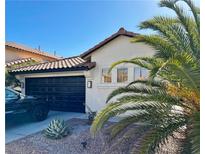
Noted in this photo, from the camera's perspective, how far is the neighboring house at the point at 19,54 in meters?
16.0

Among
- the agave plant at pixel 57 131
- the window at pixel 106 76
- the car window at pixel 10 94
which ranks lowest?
the agave plant at pixel 57 131

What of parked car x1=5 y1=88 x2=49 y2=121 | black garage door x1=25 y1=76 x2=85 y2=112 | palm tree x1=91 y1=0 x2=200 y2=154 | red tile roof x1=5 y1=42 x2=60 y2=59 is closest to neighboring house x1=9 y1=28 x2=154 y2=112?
black garage door x1=25 y1=76 x2=85 y2=112

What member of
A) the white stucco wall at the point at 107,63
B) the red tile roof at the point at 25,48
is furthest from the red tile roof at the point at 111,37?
the red tile roof at the point at 25,48

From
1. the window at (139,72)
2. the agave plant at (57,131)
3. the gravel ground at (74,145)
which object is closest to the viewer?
the gravel ground at (74,145)

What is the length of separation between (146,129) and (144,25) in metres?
2.66

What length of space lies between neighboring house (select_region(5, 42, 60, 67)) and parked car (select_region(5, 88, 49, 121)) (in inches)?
234

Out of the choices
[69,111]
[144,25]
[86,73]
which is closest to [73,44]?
[86,73]

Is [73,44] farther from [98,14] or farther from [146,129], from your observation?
[146,129]

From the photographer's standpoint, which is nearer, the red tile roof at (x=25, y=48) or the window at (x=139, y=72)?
the window at (x=139, y=72)

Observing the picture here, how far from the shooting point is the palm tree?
393 cm

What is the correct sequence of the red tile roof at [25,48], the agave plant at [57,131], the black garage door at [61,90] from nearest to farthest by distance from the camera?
the agave plant at [57,131]
the black garage door at [61,90]
the red tile roof at [25,48]

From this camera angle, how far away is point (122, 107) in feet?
17.1

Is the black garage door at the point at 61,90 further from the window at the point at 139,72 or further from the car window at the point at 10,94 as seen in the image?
the car window at the point at 10,94

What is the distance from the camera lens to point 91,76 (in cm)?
1095
